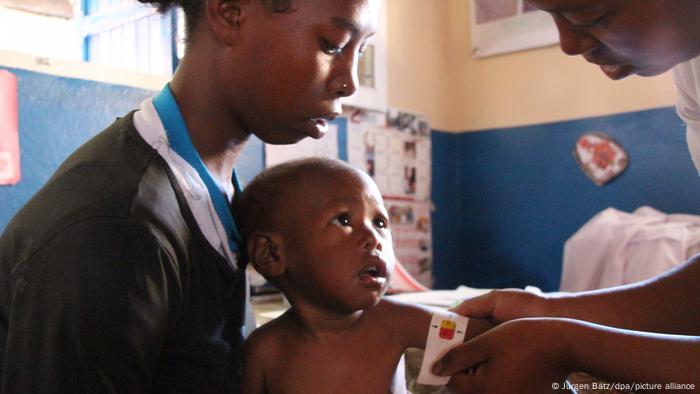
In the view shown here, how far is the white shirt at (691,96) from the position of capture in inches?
44.3

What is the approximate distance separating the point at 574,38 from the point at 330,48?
33cm

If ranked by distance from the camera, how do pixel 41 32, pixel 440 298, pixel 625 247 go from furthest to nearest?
pixel 625 247 < pixel 41 32 < pixel 440 298

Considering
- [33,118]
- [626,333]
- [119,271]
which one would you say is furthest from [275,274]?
[33,118]

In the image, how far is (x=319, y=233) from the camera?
40.8 inches

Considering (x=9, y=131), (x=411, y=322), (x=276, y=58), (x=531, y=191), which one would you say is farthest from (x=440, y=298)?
(x=531, y=191)

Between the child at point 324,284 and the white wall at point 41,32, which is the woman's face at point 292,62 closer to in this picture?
the child at point 324,284

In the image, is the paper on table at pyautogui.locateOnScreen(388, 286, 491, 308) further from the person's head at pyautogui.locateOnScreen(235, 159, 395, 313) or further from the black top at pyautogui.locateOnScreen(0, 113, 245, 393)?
the black top at pyautogui.locateOnScreen(0, 113, 245, 393)

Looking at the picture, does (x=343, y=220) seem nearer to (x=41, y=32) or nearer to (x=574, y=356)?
(x=574, y=356)

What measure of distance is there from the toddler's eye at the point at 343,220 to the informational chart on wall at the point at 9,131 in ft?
3.06

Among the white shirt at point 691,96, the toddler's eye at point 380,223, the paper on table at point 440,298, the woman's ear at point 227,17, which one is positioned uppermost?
the woman's ear at point 227,17

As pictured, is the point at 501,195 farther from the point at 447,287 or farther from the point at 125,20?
the point at 125,20

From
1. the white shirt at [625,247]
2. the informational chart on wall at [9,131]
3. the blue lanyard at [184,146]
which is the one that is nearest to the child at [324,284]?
the blue lanyard at [184,146]

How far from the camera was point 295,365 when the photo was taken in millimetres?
1035

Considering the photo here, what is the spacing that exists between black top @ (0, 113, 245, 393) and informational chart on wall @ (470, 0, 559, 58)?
229 centimetres
